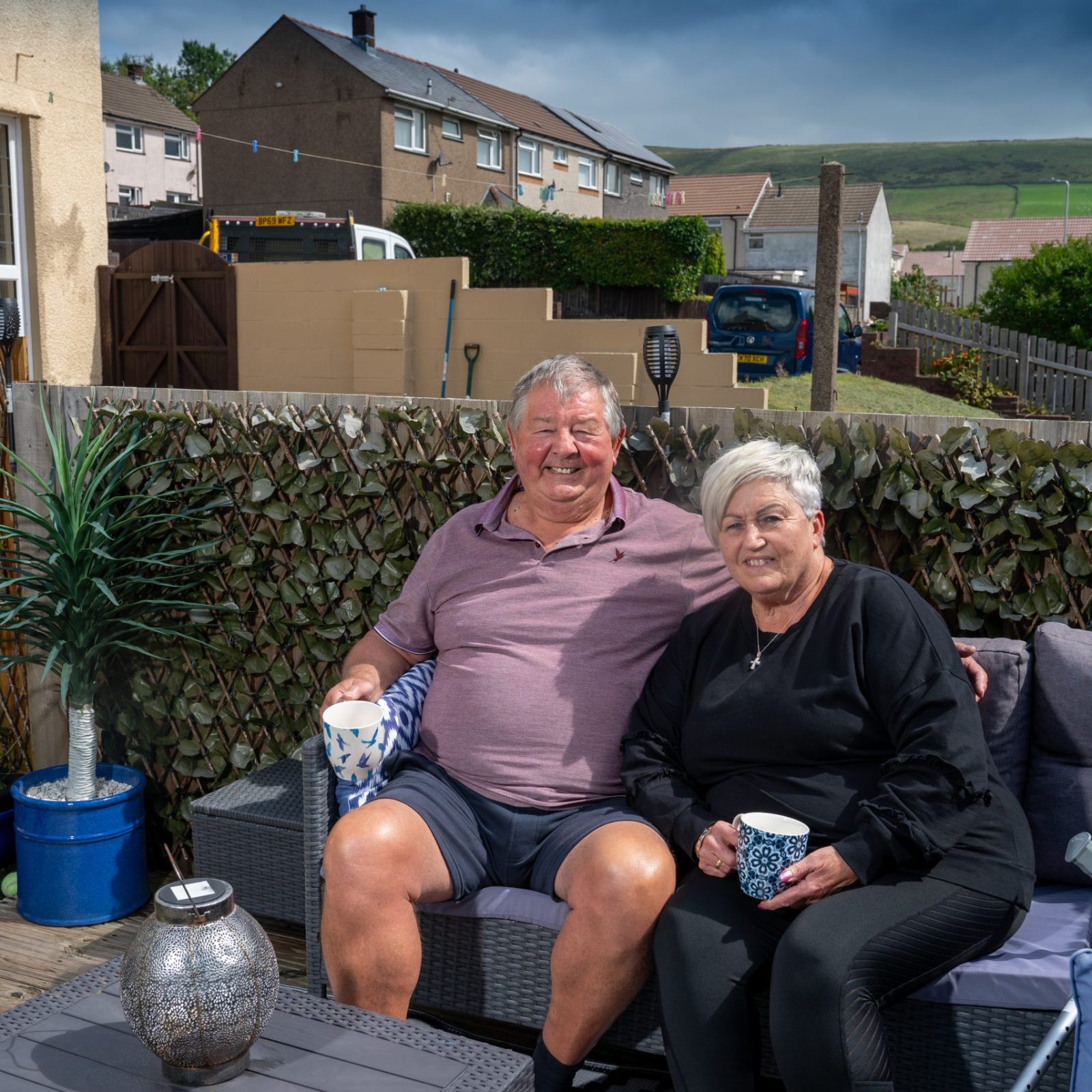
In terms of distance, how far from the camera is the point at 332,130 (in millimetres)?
26234

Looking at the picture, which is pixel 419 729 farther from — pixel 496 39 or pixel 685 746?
pixel 496 39

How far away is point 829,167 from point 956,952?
19.2 ft

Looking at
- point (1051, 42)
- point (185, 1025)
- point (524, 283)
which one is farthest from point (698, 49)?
point (185, 1025)

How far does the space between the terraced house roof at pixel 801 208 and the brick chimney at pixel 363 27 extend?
2370 centimetres

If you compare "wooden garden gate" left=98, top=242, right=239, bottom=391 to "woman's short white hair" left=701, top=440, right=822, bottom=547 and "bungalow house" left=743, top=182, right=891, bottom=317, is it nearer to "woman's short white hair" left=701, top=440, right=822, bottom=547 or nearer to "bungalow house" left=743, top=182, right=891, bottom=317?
"woman's short white hair" left=701, top=440, right=822, bottom=547

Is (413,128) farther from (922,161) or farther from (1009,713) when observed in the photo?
(922,161)

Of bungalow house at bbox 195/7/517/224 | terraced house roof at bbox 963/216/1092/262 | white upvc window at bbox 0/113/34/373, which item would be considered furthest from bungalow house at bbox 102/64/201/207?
terraced house roof at bbox 963/216/1092/262

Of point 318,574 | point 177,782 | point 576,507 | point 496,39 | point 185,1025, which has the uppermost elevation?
point 496,39

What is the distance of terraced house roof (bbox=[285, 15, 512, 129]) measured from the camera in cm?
2627

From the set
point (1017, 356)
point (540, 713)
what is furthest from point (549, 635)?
A: point (1017, 356)

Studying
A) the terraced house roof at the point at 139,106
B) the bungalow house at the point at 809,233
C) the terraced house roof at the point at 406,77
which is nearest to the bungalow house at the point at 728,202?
the bungalow house at the point at 809,233

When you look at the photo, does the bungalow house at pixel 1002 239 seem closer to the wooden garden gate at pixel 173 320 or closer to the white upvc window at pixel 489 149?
the white upvc window at pixel 489 149

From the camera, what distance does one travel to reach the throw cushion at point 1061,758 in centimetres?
227

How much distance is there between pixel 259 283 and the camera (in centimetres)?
1095
